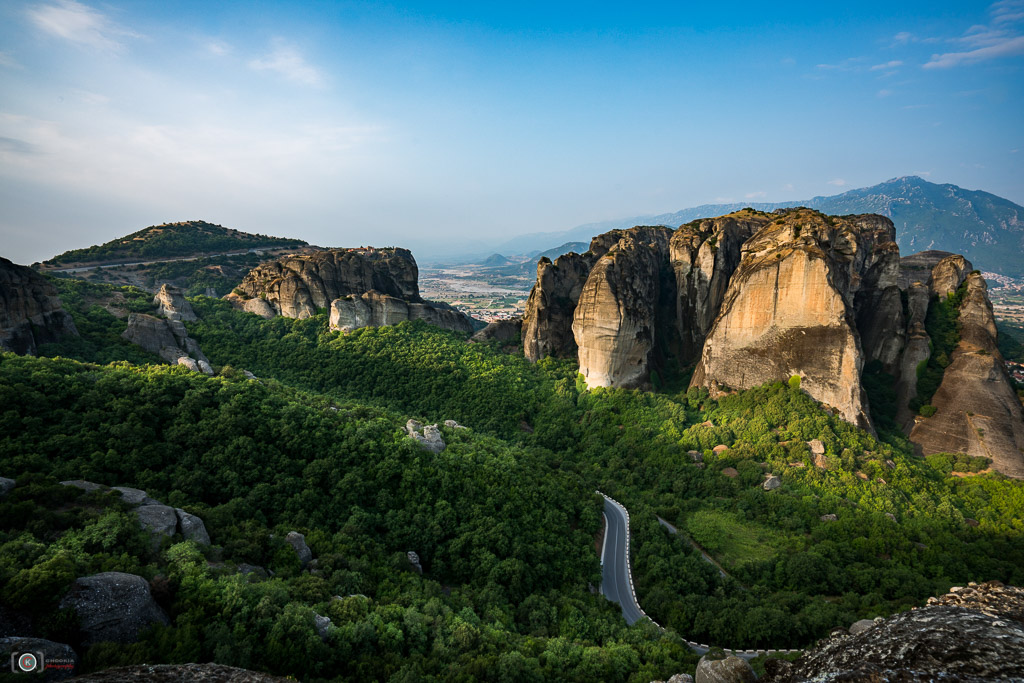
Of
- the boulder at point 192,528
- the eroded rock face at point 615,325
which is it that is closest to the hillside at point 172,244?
the eroded rock face at point 615,325

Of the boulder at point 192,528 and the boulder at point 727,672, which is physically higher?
the boulder at point 192,528

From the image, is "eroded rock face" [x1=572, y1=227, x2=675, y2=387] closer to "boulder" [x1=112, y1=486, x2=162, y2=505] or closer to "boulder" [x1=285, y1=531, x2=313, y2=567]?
"boulder" [x1=285, y1=531, x2=313, y2=567]

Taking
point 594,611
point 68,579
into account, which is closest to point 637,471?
point 594,611

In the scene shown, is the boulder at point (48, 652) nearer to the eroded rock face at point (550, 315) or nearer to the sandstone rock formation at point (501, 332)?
the eroded rock face at point (550, 315)

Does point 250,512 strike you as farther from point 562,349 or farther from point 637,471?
point 562,349

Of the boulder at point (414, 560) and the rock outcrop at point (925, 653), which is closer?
the rock outcrop at point (925, 653)

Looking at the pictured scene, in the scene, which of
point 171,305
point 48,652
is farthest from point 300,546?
point 171,305

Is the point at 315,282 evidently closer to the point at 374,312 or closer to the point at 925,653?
the point at 374,312
